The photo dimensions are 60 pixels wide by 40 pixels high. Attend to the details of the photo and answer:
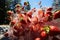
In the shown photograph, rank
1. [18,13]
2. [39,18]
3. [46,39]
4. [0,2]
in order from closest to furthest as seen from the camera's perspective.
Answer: [46,39] → [39,18] → [18,13] → [0,2]

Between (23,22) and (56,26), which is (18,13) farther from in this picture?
(56,26)

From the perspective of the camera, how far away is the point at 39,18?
3.34ft

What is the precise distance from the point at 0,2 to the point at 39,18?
15.5 m

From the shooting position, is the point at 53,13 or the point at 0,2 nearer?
the point at 53,13

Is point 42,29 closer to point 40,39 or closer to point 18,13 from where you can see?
point 40,39

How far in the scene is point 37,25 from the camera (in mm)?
976

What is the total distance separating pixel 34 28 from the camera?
97 cm

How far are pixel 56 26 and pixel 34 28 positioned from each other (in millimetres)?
99

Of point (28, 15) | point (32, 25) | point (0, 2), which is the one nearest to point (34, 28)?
point (32, 25)

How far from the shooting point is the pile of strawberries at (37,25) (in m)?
0.92

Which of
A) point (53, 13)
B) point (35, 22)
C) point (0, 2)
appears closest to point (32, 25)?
point (35, 22)

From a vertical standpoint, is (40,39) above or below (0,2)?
above

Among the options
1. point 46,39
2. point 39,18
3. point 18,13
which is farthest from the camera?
point 18,13

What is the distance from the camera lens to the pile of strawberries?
92 cm
